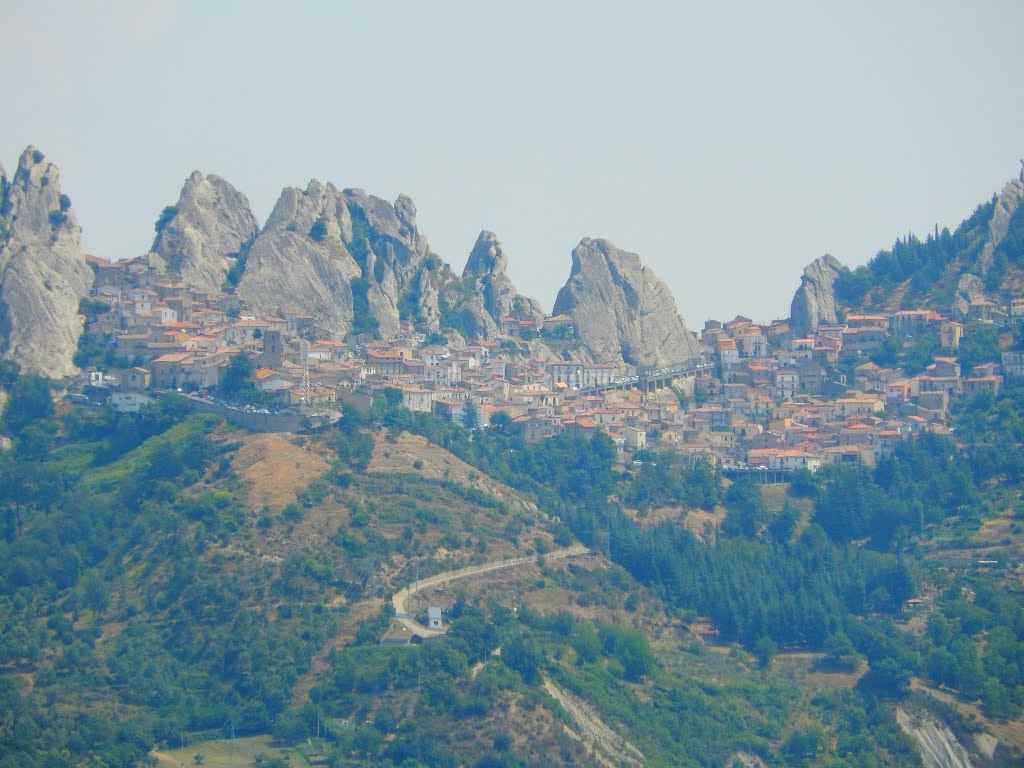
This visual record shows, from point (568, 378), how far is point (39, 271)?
90.7 ft

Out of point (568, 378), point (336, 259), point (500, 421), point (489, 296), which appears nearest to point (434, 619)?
point (500, 421)

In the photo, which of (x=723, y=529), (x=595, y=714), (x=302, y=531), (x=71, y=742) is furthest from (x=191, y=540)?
(x=723, y=529)

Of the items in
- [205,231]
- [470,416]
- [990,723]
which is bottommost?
[990,723]

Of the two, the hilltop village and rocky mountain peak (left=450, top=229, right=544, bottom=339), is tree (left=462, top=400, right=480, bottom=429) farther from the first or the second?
rocky mountain peak (left=450, top=229, right=544, bottom=339)

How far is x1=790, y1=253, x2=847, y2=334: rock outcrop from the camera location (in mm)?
97875

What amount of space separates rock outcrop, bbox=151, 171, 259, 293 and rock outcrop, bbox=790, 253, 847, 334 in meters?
30.2

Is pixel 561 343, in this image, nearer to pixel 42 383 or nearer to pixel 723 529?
pixel 723 529

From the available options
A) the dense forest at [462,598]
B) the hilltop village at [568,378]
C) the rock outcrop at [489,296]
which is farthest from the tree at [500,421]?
the rock outcrop at [489,296]

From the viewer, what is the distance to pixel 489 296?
325 ft

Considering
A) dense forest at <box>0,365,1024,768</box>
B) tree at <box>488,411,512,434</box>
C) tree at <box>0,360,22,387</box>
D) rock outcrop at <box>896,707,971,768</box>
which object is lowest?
rock outcrop at <box>896,707,971,768</box>

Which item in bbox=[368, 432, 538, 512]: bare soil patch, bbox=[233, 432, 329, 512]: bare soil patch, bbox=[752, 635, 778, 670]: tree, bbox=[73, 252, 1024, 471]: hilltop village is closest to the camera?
bbox=[752, 635, 778, 670]: tree

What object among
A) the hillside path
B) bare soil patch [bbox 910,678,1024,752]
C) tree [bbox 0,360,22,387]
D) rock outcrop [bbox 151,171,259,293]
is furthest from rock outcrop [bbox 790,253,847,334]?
tree [bbox 0,360,22,387]

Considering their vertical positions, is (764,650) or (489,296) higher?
(489,296)

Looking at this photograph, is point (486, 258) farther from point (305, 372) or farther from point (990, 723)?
point (990, 723)
